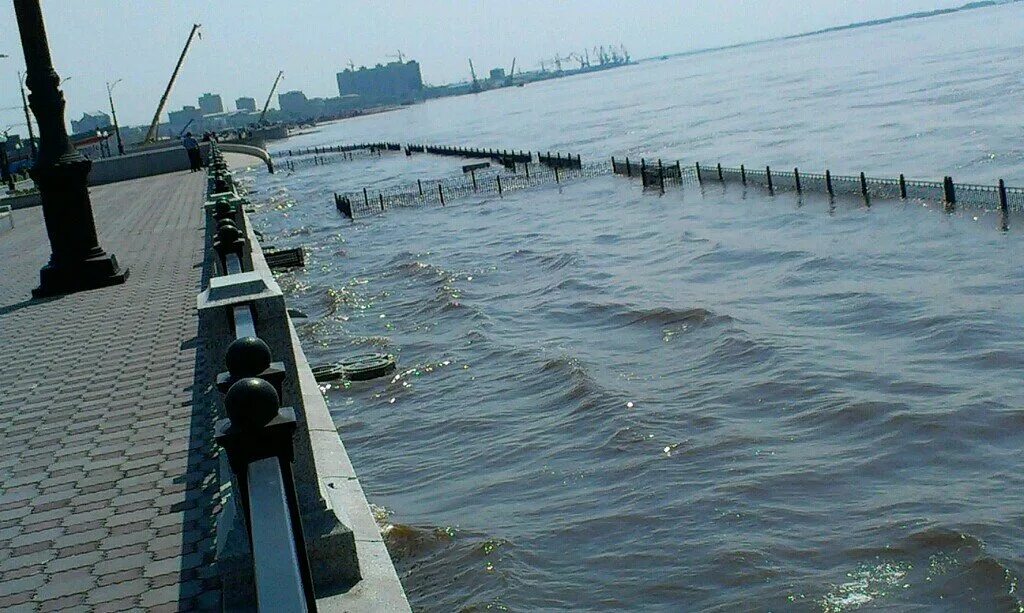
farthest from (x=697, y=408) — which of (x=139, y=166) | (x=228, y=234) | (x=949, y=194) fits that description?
(x=139, y=166)

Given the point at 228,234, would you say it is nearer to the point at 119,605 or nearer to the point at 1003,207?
the point at 119,605

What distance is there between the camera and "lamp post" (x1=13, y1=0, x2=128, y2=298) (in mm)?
16391

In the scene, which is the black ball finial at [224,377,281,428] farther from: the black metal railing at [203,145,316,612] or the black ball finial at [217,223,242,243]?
the black ball finial at [217,223,242,243]

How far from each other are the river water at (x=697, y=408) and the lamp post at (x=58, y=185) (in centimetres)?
409

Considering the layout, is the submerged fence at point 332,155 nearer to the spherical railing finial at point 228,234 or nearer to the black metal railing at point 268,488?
the spherical railing finial at point 228,234

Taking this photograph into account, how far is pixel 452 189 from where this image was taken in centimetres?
6009

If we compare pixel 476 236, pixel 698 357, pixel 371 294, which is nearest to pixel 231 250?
pixel 698 357

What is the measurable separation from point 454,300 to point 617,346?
23.2 ft

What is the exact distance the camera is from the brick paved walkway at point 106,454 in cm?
629

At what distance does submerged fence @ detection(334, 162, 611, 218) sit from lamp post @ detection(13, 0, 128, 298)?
116 feet

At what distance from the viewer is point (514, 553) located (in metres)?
11.9

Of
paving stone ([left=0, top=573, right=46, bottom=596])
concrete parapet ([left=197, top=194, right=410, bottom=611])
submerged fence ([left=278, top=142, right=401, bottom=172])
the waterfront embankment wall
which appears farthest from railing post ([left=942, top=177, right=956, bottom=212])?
submerged fence ([left=278, top=142, right=401, bottom=172])

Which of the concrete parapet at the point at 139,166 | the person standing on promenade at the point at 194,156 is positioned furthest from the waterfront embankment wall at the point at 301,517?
the concrete parapet at the point at 139,166

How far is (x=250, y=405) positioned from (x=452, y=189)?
57.2 metres
